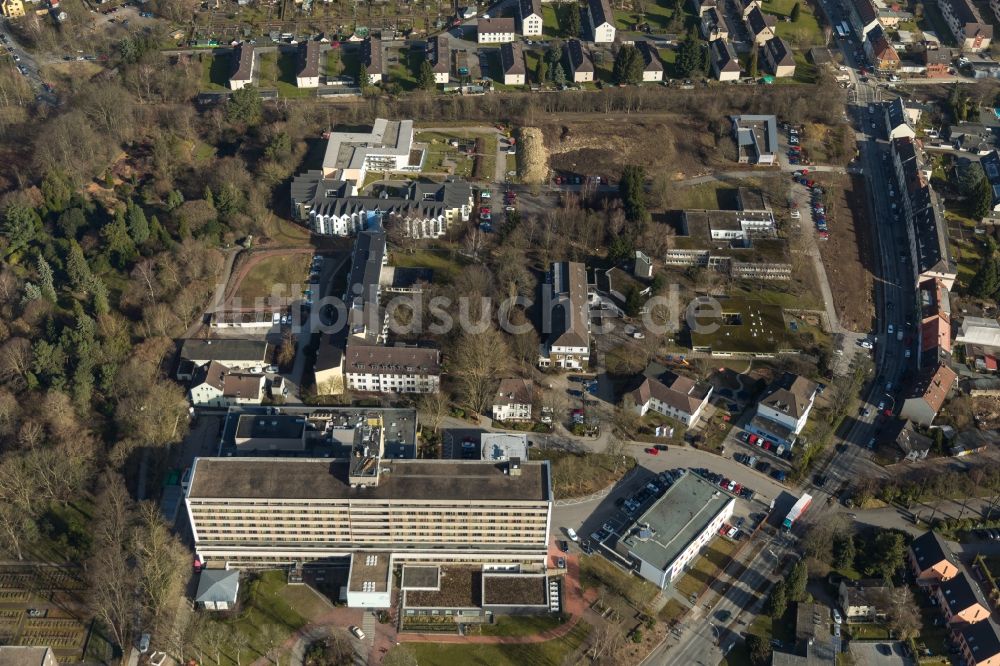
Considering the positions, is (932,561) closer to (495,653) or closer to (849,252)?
(495,653)

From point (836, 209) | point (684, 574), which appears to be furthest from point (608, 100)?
point (684, 574)

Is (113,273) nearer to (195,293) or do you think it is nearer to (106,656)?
(195,293)

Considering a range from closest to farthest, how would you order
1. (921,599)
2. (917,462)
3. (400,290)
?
(921,599)
(917,462)
(400,290)

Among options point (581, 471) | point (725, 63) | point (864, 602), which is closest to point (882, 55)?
point (725, 63)

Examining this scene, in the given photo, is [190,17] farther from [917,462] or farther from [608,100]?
[917,462]

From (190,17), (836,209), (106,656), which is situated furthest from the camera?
(190,17)

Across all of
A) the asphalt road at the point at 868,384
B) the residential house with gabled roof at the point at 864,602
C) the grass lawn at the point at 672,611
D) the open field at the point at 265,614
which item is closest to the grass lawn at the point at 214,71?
the open field at the point at 265,614

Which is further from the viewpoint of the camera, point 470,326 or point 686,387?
point 470,326

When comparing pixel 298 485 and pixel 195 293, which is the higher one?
pixel 298 485
